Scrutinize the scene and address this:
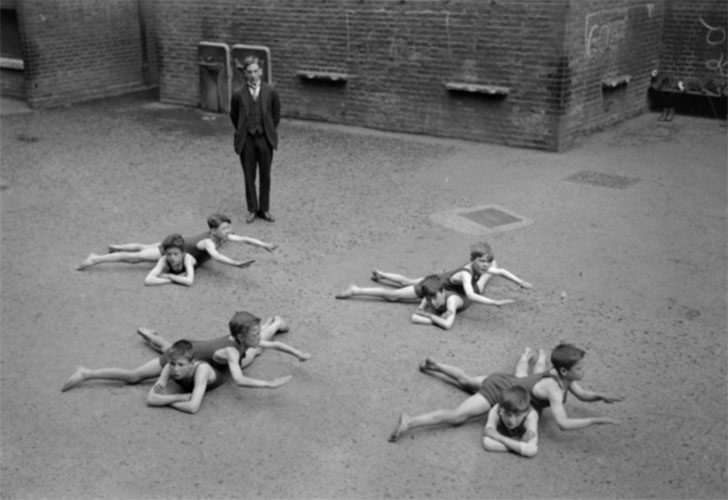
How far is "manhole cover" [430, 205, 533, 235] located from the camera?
31.9 ft

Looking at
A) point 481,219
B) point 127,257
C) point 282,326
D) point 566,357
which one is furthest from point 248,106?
point 566,357

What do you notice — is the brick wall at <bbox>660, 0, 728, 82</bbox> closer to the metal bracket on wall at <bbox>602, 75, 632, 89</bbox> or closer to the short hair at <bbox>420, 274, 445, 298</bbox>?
the metal bracket on wall at <bbox>602, 75, 632, 89</bbox>

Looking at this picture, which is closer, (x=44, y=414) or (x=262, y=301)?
(x=44, y=414)

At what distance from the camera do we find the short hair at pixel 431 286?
23.8 ft

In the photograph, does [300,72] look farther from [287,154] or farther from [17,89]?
[17,89]

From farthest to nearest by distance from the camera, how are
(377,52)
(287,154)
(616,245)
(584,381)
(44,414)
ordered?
(377,52), (287,154), (616,245), (584,381), (44,414)

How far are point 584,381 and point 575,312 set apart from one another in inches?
49.8

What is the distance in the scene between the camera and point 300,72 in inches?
613

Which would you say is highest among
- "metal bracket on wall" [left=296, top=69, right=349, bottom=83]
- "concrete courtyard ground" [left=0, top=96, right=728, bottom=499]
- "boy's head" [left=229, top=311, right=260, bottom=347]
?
"metal bracket on wall" [left=296, top=69, right=349, bottom=83]

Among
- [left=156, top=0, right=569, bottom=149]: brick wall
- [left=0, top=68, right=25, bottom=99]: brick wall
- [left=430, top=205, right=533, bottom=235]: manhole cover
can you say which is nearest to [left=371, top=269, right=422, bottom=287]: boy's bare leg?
[left=430, top=205, right=533, bottom=235]: manhole cover

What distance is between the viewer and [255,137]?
32.7 feet

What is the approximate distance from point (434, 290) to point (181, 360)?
7.36ft

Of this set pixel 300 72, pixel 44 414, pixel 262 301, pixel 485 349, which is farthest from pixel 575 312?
pixel 300 72

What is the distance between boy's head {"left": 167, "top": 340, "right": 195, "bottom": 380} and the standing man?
4138mm
